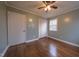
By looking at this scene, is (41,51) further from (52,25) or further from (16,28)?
(52,25)

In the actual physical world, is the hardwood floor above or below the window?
below

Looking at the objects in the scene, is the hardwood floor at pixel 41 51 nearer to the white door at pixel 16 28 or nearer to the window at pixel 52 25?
the white door at pixel 16 28

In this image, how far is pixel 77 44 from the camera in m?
Result: 3.04

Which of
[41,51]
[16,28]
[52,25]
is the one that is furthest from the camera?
[52,25]

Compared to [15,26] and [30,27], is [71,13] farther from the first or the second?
[15,26]

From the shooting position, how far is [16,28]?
11.1ft

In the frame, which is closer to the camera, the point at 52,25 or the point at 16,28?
the point at 16,28

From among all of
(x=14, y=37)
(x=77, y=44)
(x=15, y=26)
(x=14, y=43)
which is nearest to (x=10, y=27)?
(x=15, y=26)

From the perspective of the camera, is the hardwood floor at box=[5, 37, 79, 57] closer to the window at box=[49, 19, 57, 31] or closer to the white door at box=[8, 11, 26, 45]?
the white door at box=[8, 11, 26, 45]

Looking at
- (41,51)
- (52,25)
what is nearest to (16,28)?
(41,51)

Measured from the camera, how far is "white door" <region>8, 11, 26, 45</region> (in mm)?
3101

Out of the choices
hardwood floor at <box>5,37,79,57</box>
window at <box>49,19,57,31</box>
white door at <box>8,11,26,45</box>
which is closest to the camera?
hardwood floor at <box>5,37,79,57</box>

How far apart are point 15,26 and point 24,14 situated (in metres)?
0.94

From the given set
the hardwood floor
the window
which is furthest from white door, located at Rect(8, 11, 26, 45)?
the window
